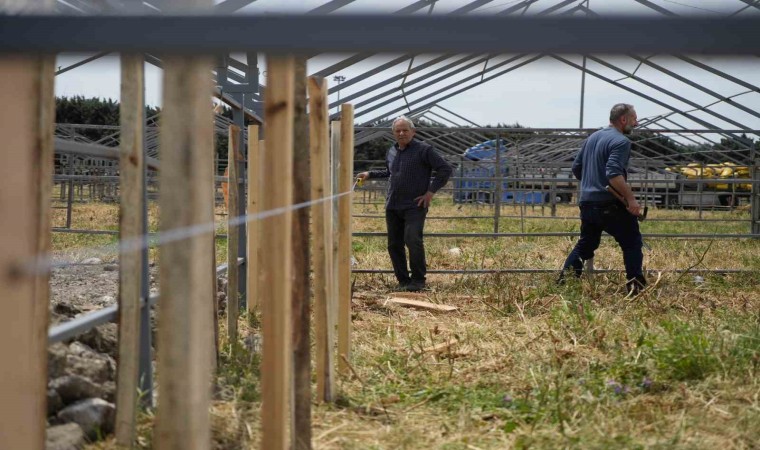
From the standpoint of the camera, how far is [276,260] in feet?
7.11

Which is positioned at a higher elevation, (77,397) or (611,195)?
(611,195)

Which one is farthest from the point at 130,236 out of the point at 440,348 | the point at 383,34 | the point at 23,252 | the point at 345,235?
the point at 440,348

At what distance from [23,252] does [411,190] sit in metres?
6.09

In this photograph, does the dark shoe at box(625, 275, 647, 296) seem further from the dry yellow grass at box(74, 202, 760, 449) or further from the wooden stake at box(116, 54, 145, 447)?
the wooden stake at box(116, 54, 145, 447)

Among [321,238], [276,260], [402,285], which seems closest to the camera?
[276,260]

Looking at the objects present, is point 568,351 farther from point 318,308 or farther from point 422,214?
point 422,214

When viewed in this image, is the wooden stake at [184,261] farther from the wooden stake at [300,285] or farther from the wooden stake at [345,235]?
the wooden stake at [345,235]

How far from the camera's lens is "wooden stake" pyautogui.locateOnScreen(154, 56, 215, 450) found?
1.60 meters

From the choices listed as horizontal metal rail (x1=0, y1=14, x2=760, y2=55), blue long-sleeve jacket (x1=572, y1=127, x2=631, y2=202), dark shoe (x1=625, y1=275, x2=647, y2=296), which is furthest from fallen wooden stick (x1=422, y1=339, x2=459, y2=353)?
horizontal metal rail (x1=0, y1=14, x2=760, y2=55)

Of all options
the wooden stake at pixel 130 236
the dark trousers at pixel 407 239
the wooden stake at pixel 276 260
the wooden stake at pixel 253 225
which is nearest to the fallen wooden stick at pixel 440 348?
the wooden stake at pixel 253 225

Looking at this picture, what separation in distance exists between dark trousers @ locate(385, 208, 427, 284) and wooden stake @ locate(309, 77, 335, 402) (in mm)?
4140

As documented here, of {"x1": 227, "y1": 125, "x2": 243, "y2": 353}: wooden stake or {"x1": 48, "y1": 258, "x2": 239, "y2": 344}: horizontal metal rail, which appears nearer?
{"x1": 48, "y1": 258, "x2": 239, "y2": 344}: horizontal metal rail

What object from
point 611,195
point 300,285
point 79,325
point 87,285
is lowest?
point 87,285

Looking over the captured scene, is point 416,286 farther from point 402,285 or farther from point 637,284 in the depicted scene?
point 637,284
